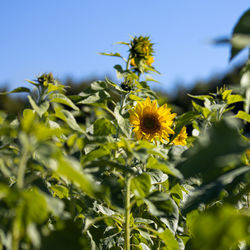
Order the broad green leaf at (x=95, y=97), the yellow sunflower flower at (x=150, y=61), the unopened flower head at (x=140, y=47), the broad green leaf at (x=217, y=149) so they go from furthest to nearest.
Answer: the yellow sunflower flower at (x=150, y=61)
the unopened flower head at (x=140, y=47)
the broad green leaf at (x=95, y=97)
the broad green leaf at (x=217, y=149)

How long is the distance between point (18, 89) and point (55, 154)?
775mm

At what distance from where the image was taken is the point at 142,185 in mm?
856

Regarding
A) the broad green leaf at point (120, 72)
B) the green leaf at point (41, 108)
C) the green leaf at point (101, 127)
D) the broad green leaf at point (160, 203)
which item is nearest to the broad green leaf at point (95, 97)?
the broad green leaf at point (120, 72)

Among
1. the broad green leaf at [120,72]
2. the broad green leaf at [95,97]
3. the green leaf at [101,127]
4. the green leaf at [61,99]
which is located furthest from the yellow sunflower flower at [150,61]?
the green leaf at [101,127]

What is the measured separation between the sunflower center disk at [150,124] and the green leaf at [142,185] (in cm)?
77

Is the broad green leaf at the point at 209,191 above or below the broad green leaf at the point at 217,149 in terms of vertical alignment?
below

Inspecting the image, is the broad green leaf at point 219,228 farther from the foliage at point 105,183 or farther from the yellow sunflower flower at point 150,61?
the yellow sunflower flower at point 150,61

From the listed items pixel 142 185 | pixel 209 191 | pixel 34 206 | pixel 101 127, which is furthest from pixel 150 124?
pixel 34 206

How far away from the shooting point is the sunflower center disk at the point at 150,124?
1619 millimetres

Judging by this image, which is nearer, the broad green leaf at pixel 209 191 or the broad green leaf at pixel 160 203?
the broad green leaf at pixel 209 191

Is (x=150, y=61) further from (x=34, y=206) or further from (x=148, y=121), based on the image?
(x=34, y=206)

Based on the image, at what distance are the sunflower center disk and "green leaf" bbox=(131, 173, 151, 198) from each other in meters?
0.77

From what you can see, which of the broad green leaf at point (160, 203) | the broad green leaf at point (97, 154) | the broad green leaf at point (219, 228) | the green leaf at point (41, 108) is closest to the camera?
the broad green leaf at point (219, 228)

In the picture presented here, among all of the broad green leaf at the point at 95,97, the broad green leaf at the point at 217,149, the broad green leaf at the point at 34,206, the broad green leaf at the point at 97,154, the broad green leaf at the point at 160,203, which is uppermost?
the broad green leaf at the point at 217,149
